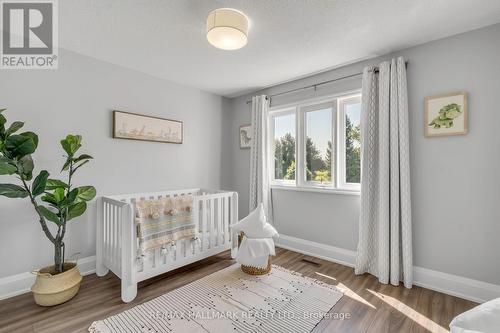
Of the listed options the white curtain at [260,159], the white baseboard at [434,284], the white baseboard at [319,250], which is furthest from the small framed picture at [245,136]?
the white baseboard at [434,284]

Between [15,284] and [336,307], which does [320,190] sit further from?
[15,284]

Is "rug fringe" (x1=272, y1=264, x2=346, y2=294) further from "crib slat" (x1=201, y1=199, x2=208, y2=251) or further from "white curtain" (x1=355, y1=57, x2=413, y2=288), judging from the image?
"crib slat" (x1=201, y1=199, x2=208, y2=251)

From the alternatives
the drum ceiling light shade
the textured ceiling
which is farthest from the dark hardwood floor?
the textured ceiling

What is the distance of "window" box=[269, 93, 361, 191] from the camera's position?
2781 millimetres

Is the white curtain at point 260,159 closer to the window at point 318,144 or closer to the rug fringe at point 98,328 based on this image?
the window at point 318,144

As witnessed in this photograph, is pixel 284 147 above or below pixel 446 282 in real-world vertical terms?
above

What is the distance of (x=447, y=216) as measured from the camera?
212 centimetres

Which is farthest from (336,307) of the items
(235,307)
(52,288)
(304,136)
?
(52,288)

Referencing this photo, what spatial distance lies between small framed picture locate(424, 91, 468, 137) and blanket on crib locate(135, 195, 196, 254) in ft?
8.26

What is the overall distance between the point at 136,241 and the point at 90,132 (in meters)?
1.33

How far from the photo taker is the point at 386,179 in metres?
2.29

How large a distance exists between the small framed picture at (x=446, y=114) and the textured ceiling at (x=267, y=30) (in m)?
0.57

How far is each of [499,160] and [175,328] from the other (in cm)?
286

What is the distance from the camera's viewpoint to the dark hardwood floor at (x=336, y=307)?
1660mm
